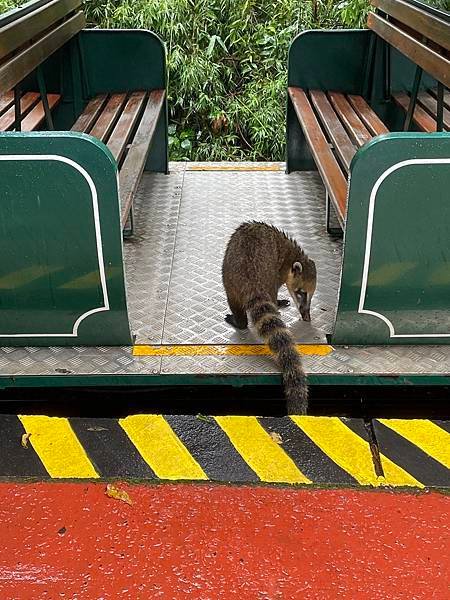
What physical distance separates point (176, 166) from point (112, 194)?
10.2 feet

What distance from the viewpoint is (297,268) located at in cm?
347

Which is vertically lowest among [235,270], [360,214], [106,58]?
[235,270]

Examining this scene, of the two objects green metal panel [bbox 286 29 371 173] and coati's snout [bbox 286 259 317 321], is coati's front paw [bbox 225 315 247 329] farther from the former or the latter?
green metal panel [bbox 286 29 371 173]

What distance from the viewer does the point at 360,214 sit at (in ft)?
9.31

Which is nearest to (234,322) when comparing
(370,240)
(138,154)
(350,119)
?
(370,240)

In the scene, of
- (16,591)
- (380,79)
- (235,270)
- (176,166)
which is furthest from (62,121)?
(16,591)

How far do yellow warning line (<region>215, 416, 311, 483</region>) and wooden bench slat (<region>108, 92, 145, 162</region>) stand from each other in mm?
2064

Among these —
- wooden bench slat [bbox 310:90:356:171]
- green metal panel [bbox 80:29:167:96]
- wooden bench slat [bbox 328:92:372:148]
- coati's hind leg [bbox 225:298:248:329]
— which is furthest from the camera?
green metal panel [bbox 80:29:167:96]

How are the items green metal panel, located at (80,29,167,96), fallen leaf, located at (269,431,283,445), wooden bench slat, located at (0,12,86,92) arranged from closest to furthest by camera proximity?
fallen leaf, located at (269,431,283,445) < wooden bench slat, located at (0,12,86,92) < green metal panel, located at (80,29,167,96)

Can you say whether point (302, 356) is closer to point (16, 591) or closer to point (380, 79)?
point (16, 591)

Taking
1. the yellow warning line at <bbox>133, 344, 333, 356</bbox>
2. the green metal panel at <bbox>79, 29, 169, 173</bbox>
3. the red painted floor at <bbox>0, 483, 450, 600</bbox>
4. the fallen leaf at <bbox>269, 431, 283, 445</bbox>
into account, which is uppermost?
the green metal panel at <bbox>79, 29, 169, 173</bbox>

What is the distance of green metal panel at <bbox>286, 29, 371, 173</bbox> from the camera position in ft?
18.0

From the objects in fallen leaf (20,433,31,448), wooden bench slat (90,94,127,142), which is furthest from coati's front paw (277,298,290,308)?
wooden bench slat (90,94,127,142)

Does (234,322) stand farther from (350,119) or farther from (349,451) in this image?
(350,119)
